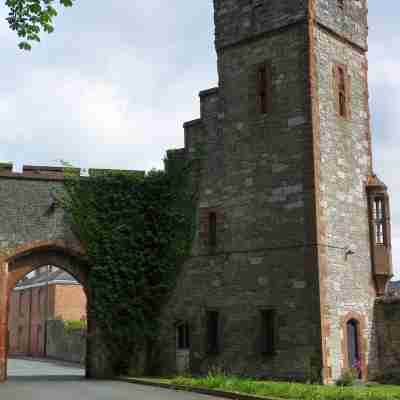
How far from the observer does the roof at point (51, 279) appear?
5394 cm

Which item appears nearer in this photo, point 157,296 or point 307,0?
point 307,0

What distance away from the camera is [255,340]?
66.2 ft

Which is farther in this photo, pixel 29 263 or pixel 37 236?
pixel 29 263

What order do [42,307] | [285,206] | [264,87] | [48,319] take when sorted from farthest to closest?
[42,307] → [48,319] → [264,87] → [285,206]

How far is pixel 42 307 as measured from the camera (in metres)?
55.4

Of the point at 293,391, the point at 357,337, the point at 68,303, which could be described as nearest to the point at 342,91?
the point at 357,337

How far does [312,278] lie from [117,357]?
7.54 m

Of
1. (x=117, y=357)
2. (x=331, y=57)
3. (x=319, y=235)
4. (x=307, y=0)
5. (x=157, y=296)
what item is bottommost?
(x=117, y=357)

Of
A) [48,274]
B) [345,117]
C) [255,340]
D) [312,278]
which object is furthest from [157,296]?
[48,274]

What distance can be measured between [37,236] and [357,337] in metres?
10.5

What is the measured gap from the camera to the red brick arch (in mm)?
22141

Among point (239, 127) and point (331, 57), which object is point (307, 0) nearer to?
point (331, 57)

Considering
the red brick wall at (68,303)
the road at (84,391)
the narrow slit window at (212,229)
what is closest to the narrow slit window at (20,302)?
the red brick wall at (68,303)

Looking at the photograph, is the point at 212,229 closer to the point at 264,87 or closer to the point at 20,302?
the point at 264,87
